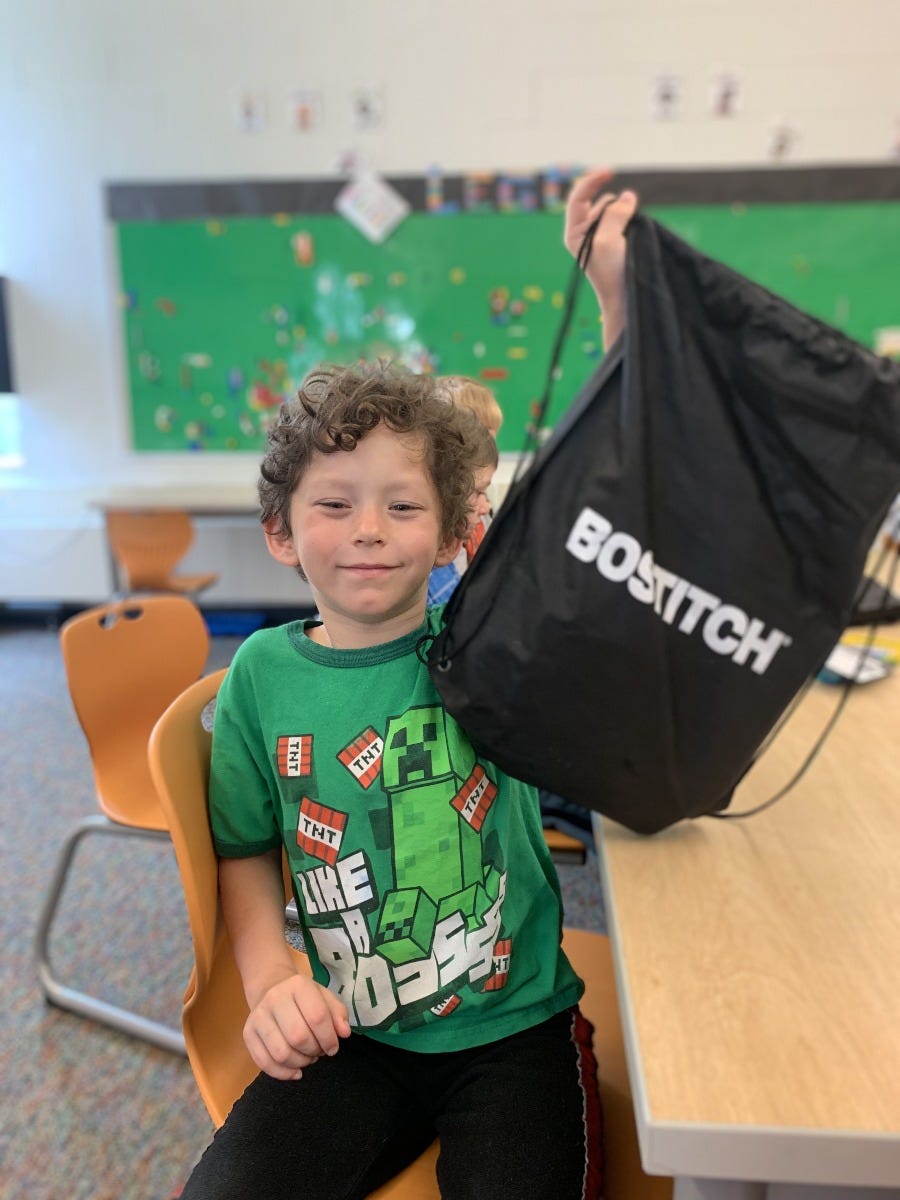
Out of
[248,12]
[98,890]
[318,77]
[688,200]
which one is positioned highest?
[248,12]

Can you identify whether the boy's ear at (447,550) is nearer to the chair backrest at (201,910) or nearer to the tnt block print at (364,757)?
the tnt block print at (364,757)

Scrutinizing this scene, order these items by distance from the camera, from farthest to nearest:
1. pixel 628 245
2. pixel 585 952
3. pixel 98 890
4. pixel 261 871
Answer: pixel 98 890
pixel 585 952
pixel 261 871
pixel 628 245

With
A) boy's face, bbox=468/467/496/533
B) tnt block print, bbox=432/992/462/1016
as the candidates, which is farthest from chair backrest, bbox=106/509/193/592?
tnt block print, bbox=432/992/462/1016

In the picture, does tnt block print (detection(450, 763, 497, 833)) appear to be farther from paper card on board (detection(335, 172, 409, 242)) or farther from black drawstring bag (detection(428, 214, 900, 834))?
paper card on board (detection(335, 172, 409, 242))

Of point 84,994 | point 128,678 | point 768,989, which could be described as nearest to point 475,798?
point 768,989

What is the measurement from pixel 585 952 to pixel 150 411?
352 cm

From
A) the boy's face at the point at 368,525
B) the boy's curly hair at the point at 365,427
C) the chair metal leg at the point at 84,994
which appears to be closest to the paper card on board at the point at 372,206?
the chair metal leg at the point at 84,994

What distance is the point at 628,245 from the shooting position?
0.55 metres

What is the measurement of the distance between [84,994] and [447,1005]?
120cm

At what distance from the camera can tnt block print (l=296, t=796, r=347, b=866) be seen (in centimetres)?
76

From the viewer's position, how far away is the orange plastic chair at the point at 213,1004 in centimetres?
73

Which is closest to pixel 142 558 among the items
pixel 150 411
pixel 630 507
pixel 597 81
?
pixel 150 411

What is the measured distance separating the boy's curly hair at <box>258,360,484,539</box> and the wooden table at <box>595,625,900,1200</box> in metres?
0.36

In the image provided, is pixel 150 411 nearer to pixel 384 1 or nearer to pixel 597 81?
pixel 384 1
